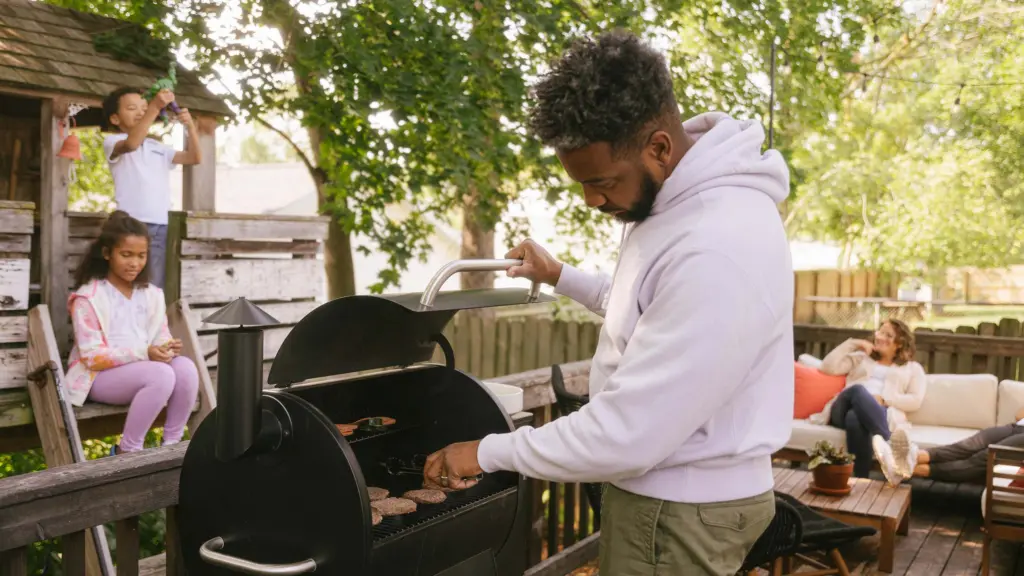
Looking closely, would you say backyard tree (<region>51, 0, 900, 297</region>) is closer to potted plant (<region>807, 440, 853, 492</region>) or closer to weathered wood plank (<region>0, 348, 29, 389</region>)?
weathered wood plank (<region>0, 348, 29, 389</region>)

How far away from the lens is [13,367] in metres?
4.32

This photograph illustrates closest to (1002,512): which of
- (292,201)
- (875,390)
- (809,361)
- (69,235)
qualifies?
(875,390)

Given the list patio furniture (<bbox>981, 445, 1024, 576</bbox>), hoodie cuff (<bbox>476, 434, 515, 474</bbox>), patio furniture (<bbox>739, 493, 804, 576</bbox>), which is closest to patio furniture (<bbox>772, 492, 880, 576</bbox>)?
patio furniture (<bbox>739, 493, 804, 576</bbox>)

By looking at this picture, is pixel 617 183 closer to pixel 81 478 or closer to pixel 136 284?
pixel 81 478

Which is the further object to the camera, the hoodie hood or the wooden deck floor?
the wooden deck floor

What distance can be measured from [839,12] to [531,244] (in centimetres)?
727

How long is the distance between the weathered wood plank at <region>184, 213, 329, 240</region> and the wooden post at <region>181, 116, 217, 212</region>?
0.17 metres

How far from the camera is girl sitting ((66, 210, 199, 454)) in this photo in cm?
416

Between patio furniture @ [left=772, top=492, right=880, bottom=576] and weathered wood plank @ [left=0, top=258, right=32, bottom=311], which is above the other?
weathered wood plank @ [left=0, top=258, right=32, bottom=311]

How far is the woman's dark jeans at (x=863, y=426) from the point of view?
6168 mm

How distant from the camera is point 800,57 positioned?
26.4ft

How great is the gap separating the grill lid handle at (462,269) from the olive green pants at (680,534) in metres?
0.53

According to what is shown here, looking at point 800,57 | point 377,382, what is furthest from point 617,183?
point 800,57

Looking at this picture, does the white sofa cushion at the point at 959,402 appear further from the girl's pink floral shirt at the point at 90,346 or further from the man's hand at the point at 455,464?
the man's hand at the point at 455,464
